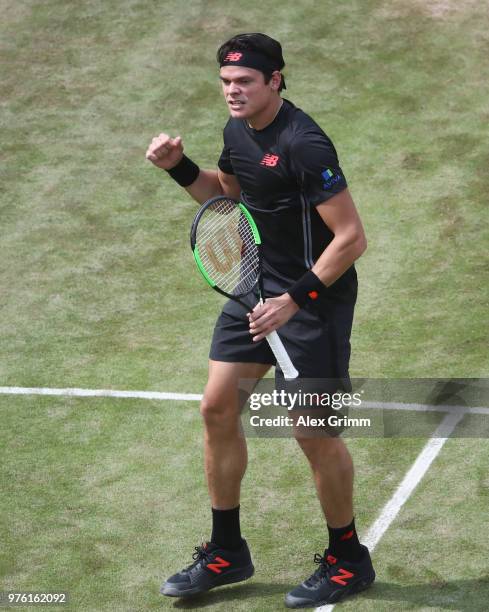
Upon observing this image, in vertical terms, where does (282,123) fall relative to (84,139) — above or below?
above

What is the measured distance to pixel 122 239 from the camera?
11.0 meters

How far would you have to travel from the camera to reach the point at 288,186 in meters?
6.30

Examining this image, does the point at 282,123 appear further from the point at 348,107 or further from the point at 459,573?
the point at 348,107

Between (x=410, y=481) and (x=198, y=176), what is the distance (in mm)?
2264

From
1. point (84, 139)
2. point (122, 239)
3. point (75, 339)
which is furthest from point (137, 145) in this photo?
point (75, 339)

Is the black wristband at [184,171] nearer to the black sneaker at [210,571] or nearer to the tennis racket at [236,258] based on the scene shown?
the tennis racket at [236,258]

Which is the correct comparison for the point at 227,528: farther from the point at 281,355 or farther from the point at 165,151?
the point at 165,151

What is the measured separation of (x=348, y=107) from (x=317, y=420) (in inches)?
274

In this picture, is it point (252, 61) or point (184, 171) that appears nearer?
point (252, 61)

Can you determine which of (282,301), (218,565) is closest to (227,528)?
(218,565)

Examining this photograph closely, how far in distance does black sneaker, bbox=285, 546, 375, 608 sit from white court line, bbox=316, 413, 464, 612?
63mm

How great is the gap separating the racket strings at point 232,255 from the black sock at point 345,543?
1.33 metres

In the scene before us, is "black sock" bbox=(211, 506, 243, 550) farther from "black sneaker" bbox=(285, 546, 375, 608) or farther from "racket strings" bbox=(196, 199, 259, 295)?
"racket strings" bbox=(196, 199, 259, 295)

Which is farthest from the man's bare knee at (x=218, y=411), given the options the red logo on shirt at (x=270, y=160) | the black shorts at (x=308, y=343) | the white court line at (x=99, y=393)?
the white court line at (x=99, y=393)
